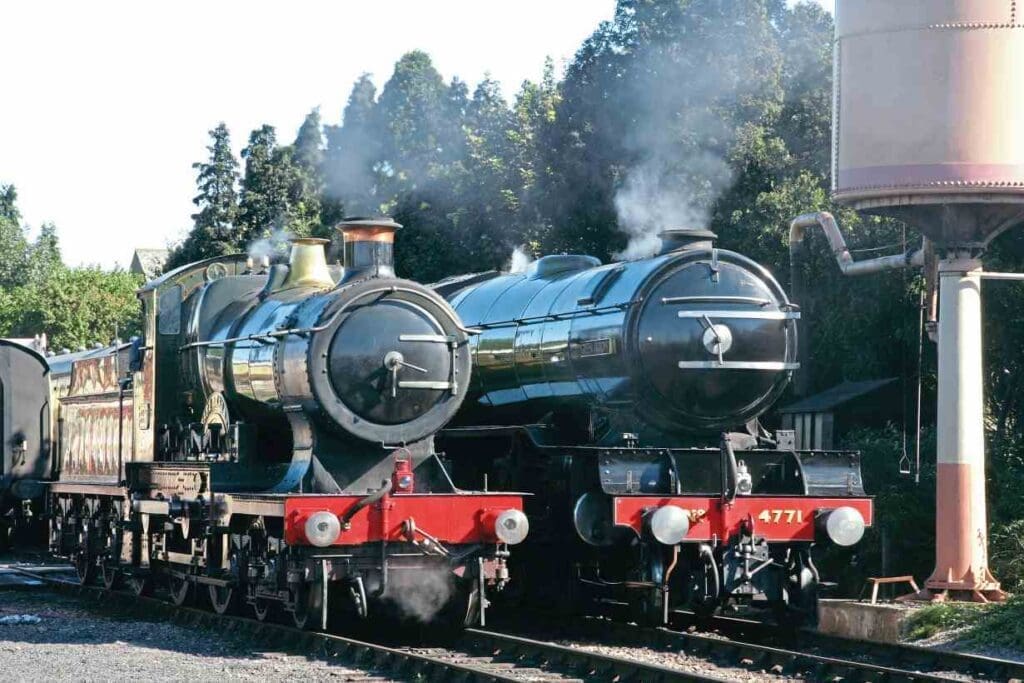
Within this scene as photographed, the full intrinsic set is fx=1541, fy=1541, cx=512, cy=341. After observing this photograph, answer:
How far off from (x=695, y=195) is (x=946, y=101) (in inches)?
470

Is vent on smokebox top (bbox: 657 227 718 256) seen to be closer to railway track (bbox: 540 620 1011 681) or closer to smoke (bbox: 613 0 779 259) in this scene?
Result: railway track (bbox: 540 620 1011 681)

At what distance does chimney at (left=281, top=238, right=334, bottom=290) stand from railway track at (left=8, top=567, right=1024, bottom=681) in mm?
3036

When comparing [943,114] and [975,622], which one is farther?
[943,114]

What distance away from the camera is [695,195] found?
1043 inches

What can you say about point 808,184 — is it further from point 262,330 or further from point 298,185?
point 298,185

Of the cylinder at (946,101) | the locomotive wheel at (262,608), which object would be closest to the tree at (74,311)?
the locomotive wheel at (262,608)

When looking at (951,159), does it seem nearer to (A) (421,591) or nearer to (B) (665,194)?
(A) (421,591)

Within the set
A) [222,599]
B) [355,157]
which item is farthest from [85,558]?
[355,157]

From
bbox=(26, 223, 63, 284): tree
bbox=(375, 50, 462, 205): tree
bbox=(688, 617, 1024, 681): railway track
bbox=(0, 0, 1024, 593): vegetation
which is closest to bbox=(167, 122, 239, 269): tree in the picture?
bbox=(0, 0, 1024, 593): vegetation

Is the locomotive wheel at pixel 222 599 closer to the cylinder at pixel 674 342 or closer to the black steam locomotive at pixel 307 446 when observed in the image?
the black steam locomotive at pixel 307 446

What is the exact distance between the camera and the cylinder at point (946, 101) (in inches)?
572

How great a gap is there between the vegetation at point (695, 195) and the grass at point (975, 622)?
116 inches

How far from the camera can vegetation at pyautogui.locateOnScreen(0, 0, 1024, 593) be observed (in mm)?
20328

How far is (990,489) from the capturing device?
19.0 metres
